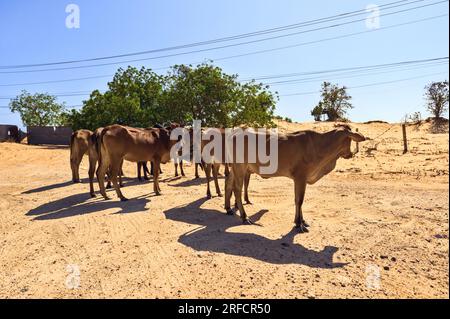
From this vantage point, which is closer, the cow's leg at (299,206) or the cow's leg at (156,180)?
the cow's leg at (299,206)

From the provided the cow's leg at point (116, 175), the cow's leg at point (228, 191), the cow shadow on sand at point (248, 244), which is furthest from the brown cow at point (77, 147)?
the cow's leg at point (228, 191)

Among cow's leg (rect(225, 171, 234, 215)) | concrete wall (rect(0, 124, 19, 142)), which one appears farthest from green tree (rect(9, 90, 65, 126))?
cow's leg (rect(225, 171, 234, 215))

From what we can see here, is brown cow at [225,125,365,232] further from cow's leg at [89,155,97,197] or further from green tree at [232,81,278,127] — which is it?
green tree at [232,81,278,127]

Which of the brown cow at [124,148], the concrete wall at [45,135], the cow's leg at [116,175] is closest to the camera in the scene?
the cow's leg at [116,175]

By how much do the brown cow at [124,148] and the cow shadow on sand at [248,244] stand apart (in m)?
3.20

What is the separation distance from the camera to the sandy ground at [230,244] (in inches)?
172

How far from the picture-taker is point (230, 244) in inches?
230

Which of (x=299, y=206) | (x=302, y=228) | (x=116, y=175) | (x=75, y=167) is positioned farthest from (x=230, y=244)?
(x=75, y=167)

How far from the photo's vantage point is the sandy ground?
172 inches

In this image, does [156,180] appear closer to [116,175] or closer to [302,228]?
[116,175]

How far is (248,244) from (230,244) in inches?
11.6

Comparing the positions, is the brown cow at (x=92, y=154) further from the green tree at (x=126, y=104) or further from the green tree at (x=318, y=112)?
the green tree at (x=318, y=112)

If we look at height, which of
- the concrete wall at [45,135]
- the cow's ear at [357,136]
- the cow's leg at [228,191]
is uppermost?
the concrete wall at [45,135]
